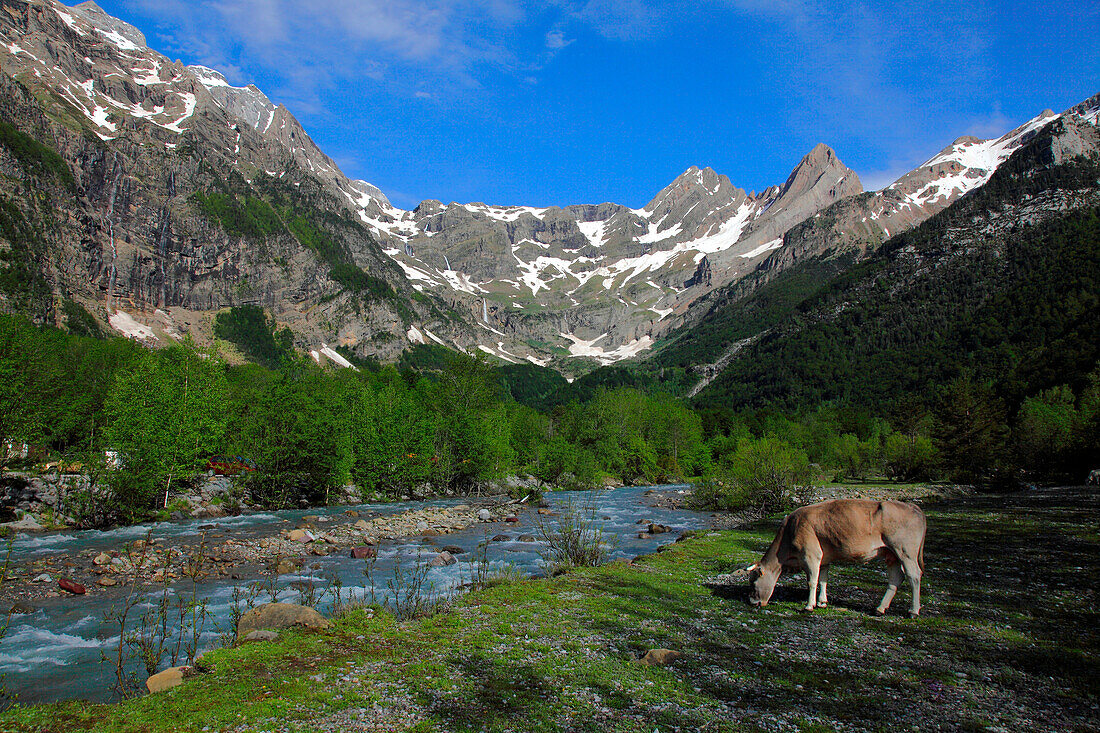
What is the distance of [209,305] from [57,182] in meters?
57.3

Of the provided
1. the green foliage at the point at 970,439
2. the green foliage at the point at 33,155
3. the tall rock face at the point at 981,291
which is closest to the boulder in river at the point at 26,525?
the green foliage at the point at 970,439

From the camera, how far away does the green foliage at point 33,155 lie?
14062cm

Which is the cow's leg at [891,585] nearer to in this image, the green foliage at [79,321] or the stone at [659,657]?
the stone at [659,657]

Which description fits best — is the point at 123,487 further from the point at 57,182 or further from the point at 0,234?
the point at 57,182

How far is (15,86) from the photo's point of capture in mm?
159750

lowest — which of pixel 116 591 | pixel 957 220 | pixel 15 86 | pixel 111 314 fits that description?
pixel 116 591

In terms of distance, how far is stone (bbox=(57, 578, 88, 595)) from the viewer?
49.5 ft

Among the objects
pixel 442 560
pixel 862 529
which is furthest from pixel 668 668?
pixel 442 560

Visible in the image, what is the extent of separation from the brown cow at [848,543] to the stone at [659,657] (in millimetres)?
4227

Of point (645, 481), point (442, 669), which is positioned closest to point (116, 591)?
point (442, 669)

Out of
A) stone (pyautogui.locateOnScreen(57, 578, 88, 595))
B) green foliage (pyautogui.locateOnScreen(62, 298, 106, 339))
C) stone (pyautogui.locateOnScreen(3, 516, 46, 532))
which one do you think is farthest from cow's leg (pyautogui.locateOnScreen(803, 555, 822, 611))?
green foliage (pyautogui.locateOnScreen(62, 298, 106, 339))

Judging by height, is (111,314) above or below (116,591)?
above

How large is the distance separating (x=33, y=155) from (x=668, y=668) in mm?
222221

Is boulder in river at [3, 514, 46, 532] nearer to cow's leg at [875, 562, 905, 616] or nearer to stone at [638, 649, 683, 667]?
stone at [638, 649, 683, 667]
